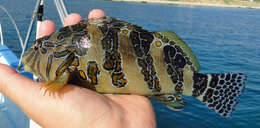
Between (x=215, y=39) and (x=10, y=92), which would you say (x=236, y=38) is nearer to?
(x=215, y=39)

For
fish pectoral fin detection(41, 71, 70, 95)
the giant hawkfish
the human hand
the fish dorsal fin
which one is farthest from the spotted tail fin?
fish pectoral fin detection(41, 71, 70, 95)

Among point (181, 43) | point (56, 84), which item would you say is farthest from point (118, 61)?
point (181, 43)

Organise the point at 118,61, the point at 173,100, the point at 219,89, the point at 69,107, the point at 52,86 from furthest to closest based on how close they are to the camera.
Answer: the point at 219,89 < the point at 173,100 < the point at 118,61 < the point at 52,86 < the point at 69,107

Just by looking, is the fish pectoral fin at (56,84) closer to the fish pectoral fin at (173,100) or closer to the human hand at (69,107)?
the human hand at (69,107)

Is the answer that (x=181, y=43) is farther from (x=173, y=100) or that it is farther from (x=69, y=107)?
(x=69, y=107)

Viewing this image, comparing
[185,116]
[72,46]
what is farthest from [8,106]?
[185,116]

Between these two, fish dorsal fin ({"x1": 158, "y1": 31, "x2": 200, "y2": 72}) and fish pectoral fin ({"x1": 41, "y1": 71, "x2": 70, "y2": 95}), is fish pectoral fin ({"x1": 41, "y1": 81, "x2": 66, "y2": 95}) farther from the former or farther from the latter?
fish dorsal fin ({"x1": 158, "y1": 31, "x2": 200, "y2": 72})
